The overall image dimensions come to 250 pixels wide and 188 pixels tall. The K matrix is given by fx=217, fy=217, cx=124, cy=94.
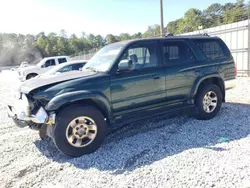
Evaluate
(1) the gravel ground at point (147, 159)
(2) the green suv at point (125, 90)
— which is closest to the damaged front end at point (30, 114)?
(2) the green suv at point (125, 90)

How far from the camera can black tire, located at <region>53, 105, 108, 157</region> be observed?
11.0 ft

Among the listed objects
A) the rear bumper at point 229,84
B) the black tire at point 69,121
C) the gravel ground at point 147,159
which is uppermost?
the rear bumper at point 229,84

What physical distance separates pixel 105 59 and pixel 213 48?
8.63ft

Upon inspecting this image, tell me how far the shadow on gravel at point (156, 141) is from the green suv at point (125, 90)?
24 cm

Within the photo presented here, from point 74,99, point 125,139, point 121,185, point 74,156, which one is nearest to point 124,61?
point 74,99

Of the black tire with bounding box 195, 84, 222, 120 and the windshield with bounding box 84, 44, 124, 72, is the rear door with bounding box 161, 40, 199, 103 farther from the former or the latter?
the windshield with bounding box 84, 44, 124, 72

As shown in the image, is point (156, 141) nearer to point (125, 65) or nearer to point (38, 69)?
point (125, 65)

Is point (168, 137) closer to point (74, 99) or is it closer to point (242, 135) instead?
point (242, 135)

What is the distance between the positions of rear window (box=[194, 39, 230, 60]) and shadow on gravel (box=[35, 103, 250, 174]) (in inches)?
55.3

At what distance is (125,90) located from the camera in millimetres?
3881

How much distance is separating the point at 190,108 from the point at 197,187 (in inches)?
99.0

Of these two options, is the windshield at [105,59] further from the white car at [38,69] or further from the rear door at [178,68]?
the white car at [38,69]

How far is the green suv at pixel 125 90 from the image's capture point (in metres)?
3.41

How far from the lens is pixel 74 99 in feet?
11.1
